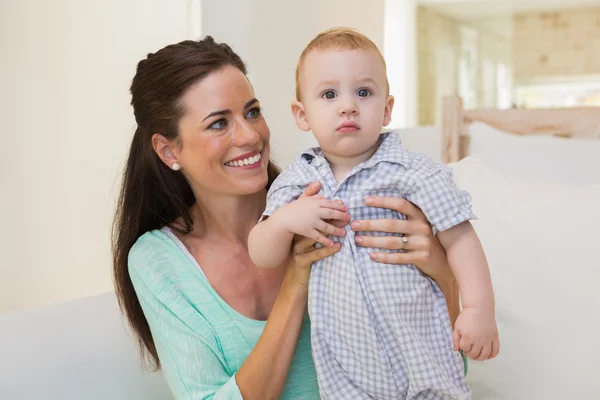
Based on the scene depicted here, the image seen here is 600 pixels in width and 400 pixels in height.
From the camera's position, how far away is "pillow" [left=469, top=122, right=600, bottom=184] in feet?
7.22

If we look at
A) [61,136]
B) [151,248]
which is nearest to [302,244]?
[151,248]

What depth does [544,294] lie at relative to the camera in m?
1.66

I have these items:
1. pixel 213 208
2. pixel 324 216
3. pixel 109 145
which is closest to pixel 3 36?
pixel 109 145

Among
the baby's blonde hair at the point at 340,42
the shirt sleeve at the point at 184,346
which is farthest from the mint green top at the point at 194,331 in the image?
the baby's blonde hair at the point at 340,42

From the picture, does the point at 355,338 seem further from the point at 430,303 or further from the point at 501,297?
the point at 501,297

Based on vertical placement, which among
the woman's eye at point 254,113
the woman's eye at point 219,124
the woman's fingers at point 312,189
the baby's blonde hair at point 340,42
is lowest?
the woman's fingers at point 312,189

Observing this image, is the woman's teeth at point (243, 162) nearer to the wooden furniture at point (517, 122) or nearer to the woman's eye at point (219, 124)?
the woman's eye at point (219, 124)

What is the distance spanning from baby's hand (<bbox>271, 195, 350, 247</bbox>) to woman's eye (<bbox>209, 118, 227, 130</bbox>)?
38 centimetres

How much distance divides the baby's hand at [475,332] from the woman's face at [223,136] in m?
0.55

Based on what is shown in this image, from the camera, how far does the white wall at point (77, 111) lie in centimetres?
335

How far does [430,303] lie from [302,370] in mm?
405

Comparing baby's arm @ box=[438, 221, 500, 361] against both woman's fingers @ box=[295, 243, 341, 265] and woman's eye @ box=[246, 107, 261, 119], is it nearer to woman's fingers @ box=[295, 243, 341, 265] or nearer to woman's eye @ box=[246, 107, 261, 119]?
woman's fingers @ box=[295, 243, 341, 265]

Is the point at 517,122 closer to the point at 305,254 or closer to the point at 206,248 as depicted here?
the point at 206,248

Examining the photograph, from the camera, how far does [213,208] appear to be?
169 centimetres
